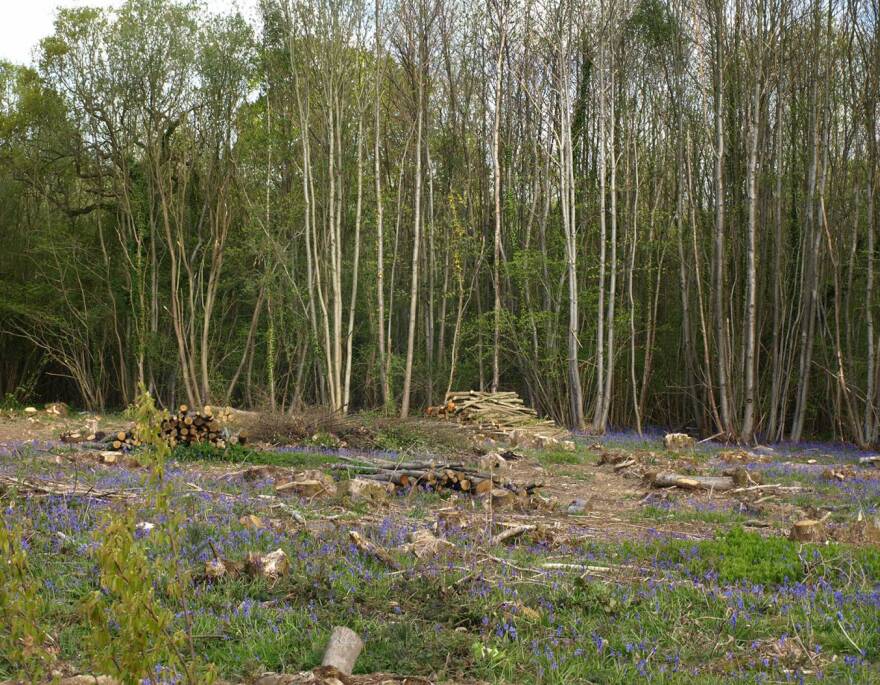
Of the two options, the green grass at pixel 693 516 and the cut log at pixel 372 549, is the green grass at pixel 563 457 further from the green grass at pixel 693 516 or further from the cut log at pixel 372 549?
the cut log at pixel 372 549

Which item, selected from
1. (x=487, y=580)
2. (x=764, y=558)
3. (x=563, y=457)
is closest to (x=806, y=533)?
(x=764, y=558)

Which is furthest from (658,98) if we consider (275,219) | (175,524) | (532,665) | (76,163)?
(175,524)

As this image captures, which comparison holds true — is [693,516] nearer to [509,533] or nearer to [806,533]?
[806,533]

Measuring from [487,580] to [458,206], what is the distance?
18858mm

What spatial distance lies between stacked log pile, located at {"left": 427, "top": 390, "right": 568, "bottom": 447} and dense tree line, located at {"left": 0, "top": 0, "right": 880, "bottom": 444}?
4.24ft

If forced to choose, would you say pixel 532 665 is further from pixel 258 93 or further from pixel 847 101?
pixel 258 93

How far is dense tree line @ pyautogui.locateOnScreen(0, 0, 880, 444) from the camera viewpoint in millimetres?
17766

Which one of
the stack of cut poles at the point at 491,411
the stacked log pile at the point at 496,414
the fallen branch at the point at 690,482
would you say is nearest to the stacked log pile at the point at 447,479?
the fallen branch at the point at 690,482

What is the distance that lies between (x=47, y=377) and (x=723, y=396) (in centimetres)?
2178

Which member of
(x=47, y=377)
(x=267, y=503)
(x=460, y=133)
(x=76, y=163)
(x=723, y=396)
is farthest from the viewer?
(x=47, y=377)

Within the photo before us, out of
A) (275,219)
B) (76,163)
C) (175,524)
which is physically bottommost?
(175,524)

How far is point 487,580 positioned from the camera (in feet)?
17.1

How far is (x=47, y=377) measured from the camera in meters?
26.9

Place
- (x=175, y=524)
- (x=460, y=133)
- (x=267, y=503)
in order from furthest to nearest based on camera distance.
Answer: (x=460, y=133)
(x=267, y=503)
(x=175, y=524)
